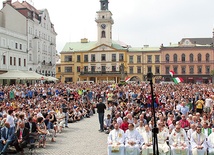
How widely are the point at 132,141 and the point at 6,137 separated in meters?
4.80

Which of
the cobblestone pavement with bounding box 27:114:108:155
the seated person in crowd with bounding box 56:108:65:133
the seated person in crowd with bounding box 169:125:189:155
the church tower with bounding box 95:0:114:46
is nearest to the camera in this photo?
the seated person in crowd with bounding box 169:125:189:155

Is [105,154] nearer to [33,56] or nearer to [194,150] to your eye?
[194,150]

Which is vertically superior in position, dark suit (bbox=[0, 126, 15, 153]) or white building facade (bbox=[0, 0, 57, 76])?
white building facade (bbox=[0, 0, 57, 76])

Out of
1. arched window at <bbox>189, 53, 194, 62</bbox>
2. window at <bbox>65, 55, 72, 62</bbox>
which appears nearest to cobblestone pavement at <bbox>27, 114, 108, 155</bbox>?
arched window at <bbox>189, 53, 194, 62</bbox>

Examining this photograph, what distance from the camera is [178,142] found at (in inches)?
456

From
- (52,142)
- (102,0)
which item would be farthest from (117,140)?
(102,0)

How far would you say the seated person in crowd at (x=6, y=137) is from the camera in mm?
11616

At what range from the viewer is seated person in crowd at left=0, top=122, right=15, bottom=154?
1162cm

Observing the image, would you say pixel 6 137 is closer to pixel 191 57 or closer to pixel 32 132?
pixel 32 132

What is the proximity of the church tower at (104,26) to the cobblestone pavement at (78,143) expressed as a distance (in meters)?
69.0

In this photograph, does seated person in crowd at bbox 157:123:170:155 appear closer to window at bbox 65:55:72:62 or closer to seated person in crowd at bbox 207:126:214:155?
seated person in crowd at bbox 207:126:214:155

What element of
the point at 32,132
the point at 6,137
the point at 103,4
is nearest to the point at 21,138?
the point at 6,137

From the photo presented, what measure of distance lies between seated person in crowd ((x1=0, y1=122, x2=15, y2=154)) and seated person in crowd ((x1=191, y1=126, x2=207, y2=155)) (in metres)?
6.74

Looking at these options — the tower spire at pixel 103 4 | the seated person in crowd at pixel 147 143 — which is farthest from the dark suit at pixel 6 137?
the tower spire at pixel 103 4
